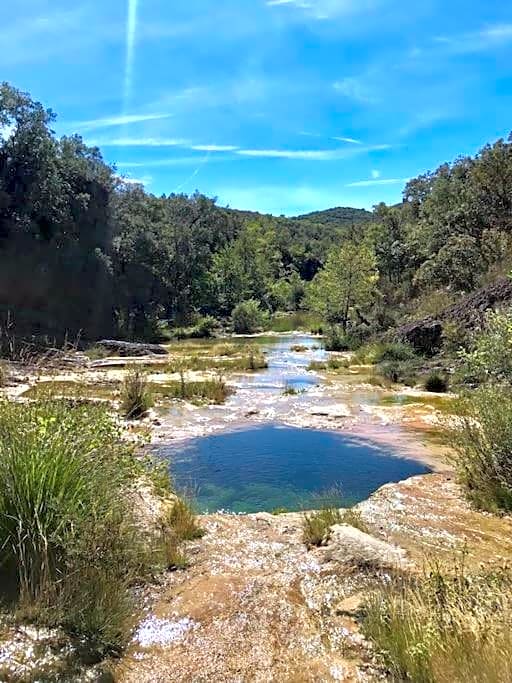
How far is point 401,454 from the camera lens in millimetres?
9133

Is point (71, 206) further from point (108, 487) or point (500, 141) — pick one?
point (108, 487)

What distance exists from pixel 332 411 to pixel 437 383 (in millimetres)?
4466

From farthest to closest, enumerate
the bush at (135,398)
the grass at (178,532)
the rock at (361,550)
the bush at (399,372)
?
1. the bush at (399,372)
2. the bush at (135,398)
3. the grass at (178,532)
4. the rock at (361,550)

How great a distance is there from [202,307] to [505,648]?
51.9 metres

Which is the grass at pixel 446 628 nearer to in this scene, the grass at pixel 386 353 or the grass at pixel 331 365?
the grass at pixel 386 353

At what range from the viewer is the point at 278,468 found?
8484 millimetres

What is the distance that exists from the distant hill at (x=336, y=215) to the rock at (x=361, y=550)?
14444 cm

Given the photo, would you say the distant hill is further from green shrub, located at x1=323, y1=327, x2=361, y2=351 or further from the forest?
green shrub, located at x1=323, y1=327, x2=361, y2=351

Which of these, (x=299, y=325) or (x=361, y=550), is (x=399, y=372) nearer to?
(x=361, y=550)

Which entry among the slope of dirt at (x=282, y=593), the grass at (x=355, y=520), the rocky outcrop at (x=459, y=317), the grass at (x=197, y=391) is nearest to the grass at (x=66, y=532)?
the slope of dirt at (x=282, y=593)

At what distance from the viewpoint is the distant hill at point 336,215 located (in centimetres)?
14896

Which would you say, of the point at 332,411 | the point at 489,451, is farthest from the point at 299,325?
the point at 489,451

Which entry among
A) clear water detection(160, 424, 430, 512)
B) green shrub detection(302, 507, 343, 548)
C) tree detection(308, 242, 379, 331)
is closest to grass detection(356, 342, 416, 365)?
clear water detection(160, 424, 430, 512)

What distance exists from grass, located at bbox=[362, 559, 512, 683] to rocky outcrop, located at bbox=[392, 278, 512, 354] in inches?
563
